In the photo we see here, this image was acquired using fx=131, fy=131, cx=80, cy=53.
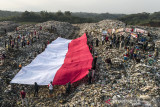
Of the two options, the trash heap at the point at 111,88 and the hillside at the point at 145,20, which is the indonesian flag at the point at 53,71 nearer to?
the trash heap at the point at 111,88

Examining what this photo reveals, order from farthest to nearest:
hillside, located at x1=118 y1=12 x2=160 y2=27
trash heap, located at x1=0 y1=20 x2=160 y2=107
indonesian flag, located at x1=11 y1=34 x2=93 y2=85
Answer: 1. hillside, located at x1=118 y1=12 x2=160 y2=27
2. indonesian flag, located at x1=11 y1=34 x2=93 y2=85
3. trash heap, located at x1=0 y1=20 x2=160 y2=107

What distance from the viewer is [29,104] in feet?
28.2

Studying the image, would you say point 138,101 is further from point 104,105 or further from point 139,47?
point 139,47

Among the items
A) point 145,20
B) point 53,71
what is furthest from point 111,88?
point 145,20

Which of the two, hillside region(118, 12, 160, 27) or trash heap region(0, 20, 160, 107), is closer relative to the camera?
trash heap region(0, 20, 160, 107)

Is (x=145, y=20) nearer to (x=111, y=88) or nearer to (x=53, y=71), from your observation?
(x=111, y=88)

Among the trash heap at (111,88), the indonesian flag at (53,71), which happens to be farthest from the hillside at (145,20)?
the indonesian flag at (53,71)

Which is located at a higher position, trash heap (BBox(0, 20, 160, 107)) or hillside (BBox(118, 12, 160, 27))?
hillside (BBox(118, 12, 160, 27))

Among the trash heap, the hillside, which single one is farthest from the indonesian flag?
the hillside

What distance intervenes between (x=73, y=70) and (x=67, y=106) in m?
3.12

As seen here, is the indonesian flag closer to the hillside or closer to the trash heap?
the trash heap

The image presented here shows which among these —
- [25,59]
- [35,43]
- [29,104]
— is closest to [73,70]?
[29,104]

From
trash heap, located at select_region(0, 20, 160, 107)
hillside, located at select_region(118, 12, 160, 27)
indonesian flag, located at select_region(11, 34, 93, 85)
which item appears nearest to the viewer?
trash heap, located at select_region(0, 20, 160, 107)

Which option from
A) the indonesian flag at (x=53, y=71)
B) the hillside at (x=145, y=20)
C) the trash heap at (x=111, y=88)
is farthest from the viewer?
the hillside at (x=145, y=20)
